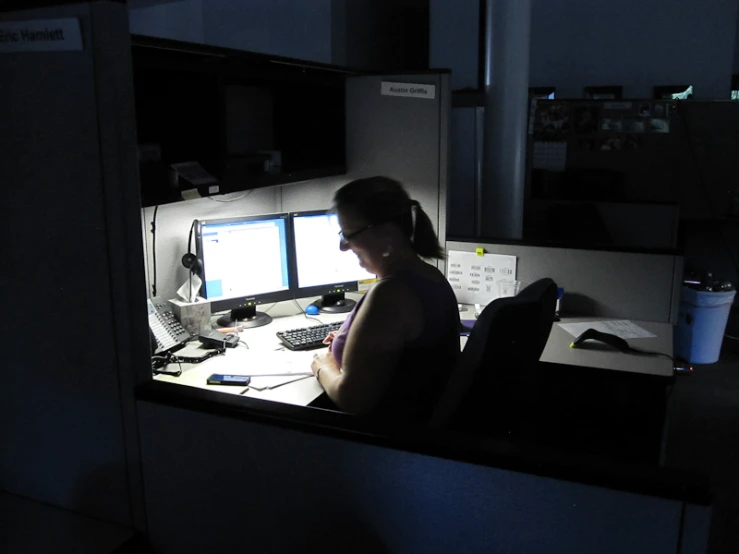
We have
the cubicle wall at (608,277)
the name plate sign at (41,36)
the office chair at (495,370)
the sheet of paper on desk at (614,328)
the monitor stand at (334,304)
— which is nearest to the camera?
the name plate sign at (41,36)

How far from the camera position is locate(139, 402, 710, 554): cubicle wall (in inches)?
32.4

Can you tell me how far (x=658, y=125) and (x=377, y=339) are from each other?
333 centimetres

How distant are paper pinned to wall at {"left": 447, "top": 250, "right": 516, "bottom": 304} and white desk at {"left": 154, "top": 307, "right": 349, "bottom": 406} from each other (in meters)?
0.77

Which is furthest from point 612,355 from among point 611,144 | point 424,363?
point 611,144

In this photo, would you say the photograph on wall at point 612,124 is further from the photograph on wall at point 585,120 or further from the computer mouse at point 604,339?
the computer mouse at point 604,339

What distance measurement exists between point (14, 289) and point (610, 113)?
12.8 ft

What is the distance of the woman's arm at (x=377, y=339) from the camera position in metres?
1.63

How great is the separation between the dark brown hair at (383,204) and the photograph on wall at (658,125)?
2903mm

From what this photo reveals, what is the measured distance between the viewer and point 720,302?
3.99 metres

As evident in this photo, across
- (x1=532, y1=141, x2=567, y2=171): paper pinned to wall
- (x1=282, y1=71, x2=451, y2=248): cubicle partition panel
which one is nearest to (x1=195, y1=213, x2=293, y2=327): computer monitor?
(x1=282, y1=71, x2=451, y2=248): cubicle partition panel

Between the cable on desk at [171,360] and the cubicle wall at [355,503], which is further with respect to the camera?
the cable on desk at [171,360]

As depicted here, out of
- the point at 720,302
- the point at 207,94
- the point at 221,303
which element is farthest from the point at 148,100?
the point at 720,302

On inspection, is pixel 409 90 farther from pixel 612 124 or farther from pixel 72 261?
pixel 612 124

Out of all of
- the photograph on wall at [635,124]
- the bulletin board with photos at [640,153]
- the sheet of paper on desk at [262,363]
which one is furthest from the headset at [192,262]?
the photograph on wall at [635,124]
